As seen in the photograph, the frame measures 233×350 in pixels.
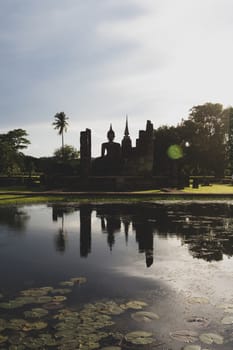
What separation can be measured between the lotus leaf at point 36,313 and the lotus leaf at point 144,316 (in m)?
1.76

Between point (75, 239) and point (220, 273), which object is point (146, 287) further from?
point (75, 239)

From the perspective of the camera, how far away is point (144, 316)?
24.1 ft

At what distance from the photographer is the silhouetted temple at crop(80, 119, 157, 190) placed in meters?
45.0

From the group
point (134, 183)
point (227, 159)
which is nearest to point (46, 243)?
point (134, 183)

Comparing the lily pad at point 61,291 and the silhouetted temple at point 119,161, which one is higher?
the silhouetted temple at point 119,161

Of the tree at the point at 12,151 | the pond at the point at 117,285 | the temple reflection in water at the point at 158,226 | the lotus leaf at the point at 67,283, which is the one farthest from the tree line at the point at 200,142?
the lotus leaf at the point at 67,283

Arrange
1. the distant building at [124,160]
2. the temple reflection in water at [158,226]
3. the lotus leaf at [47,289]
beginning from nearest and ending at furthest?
the lotus leaf at [47,289] → the temple reflection in water at [158,226] → the distant building at [124,160]

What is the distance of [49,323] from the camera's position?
693cm

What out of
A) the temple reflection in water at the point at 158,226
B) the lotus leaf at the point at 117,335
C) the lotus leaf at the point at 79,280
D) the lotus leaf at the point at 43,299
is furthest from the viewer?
the temple reflection in water at the point at 158,226

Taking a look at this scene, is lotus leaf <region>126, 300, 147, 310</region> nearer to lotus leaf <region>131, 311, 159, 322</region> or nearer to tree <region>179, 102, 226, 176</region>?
Answer: lotus leaf <region>131, 311, 159, 322</region>

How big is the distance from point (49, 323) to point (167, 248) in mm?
7717

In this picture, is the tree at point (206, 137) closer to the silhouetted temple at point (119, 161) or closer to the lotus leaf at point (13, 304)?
the silhouetted temple at point (119, 161)

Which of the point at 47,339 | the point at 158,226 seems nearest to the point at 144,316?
Answer: the point at 47,339

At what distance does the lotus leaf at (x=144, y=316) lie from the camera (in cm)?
718
